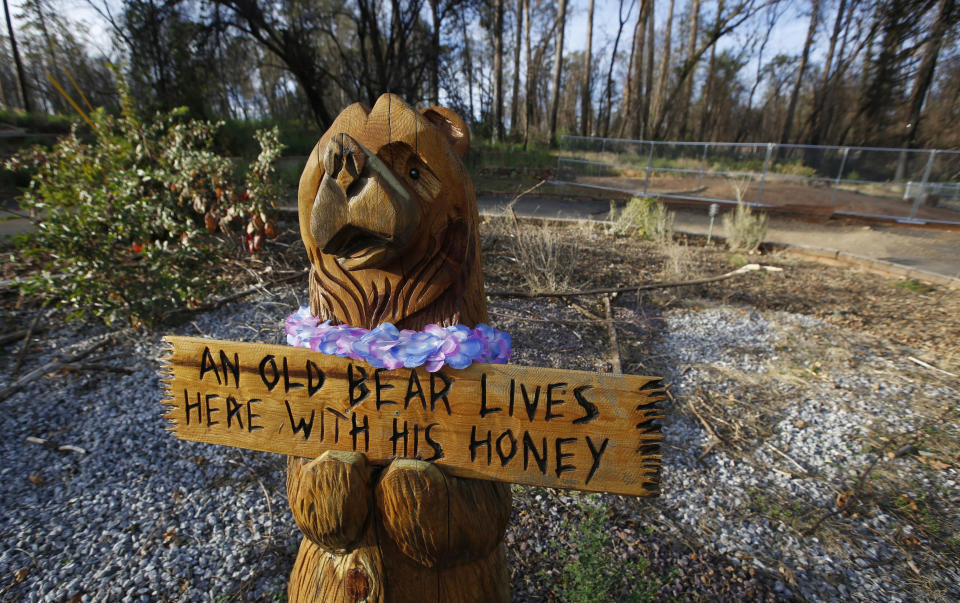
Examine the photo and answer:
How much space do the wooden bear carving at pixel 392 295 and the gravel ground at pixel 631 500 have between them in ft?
3.54

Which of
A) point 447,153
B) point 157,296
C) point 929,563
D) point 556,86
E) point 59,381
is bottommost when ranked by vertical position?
point 929,563

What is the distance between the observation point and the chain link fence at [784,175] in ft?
30.6

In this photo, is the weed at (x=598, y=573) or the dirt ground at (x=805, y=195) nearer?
the weed at (x=598, y=573)

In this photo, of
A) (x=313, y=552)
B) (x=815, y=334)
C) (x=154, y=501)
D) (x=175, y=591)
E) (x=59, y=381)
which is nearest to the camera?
(x=313, y=552)

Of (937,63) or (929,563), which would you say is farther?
(937,63)

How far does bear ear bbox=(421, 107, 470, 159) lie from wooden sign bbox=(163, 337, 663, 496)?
595 millimetres

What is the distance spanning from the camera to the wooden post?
1.01 m

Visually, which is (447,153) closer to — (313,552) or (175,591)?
(313,552)

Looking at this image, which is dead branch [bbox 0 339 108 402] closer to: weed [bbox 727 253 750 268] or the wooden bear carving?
the wooden bear carving

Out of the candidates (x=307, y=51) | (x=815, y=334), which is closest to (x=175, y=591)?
(x=815, y=334)

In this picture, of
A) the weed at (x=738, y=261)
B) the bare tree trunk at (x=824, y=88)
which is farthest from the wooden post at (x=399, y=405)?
the bare tree trunk at (x=824, y=88)

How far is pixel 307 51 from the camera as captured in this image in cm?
1389

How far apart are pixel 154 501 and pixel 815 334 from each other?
5.57 metres

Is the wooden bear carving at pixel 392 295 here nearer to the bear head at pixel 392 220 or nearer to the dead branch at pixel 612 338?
the bear head at pixel 392 220
